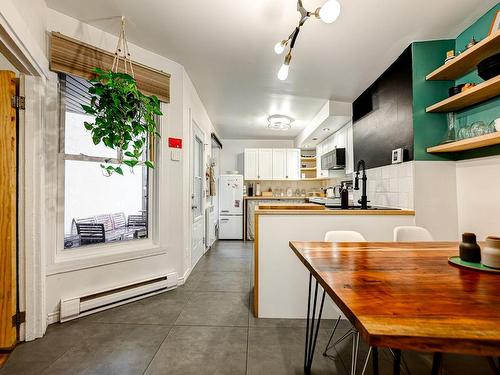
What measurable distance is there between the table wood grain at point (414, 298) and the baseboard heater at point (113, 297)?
6.50 ft

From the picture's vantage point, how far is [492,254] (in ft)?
3.33

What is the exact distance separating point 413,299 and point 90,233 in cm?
257

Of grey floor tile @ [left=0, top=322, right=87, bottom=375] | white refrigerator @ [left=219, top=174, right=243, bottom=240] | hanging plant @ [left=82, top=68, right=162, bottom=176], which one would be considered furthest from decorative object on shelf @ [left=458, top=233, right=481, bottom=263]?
white refrigerator @ [left=219, top=174, right=243, bottom=240]

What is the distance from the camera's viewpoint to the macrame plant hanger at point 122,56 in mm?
2260

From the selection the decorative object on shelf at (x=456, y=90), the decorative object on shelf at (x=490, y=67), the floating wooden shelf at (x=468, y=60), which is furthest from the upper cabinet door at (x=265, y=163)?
the decorative object on shelf at (x=490, y=67)

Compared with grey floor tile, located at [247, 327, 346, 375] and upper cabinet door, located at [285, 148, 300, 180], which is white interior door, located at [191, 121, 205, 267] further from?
upper cabinet door, located at [285, 148, 300, 180]

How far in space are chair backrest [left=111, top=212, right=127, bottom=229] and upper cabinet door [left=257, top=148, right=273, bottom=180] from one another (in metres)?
4.04

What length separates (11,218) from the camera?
1.74 meters

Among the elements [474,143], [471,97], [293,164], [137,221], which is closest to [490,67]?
[471,97]

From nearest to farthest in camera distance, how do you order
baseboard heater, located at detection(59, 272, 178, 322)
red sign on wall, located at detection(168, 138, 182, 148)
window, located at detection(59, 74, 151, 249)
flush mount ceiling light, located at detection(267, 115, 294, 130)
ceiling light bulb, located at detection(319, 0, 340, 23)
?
ceiling light bulb, located at detection(319, 0, 340, 23), baseboard heater, located at detection(59, 272, 178, 322), window, located at detection(59, 74, 151, 249), red sign on wall, located at detection(168, 138, 182, 148), flush mount ceiling light, located at detection(267, 115, 294, 130)

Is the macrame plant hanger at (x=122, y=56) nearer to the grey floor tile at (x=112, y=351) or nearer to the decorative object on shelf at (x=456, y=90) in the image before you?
the grey floor tile at (x=112, y=351)

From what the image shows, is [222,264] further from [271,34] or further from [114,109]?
[271,34]

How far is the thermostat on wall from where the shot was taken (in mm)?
2545

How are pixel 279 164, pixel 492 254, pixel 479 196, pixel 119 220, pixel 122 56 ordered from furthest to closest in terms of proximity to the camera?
1. pixel 279 164
2. pixel 119 220
3. pixel 122 56
4. pixel 479 196
5. pixel 492 254
